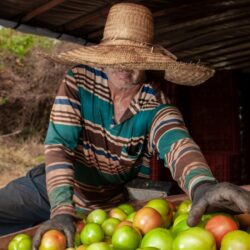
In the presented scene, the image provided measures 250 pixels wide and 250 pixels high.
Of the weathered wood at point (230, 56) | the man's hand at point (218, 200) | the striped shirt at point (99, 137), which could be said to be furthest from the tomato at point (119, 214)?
the weathered wood at point (230, 56)

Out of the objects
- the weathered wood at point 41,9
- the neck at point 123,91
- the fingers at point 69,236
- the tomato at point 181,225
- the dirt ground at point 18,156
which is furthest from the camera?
the dirt ground at point 18,156

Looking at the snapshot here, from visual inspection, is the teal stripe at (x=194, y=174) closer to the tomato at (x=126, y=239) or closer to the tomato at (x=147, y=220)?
the tomato at (x=147, y=220)

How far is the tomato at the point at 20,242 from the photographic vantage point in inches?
74.7

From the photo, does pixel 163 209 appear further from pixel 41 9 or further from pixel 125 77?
pixel 41 9

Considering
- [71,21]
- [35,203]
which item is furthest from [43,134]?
Answer: [35,203]

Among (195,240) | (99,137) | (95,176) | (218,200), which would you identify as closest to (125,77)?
(99,137)

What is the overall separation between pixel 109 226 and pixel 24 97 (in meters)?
11.8

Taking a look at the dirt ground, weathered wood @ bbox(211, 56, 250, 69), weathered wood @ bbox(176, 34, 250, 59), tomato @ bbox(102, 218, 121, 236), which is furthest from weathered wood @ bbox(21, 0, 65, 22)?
the dirt ground

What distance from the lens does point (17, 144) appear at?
13.5 m

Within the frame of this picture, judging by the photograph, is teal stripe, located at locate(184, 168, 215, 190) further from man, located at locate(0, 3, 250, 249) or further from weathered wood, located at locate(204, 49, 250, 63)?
weathered wood, located at locate(204, 49, 250, 63)

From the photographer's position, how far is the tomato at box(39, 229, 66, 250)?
1.80m

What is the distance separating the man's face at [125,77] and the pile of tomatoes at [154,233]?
0.73 meters

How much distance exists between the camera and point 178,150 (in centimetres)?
210

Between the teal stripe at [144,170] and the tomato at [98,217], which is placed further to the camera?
the teal stripe at [144,170]
